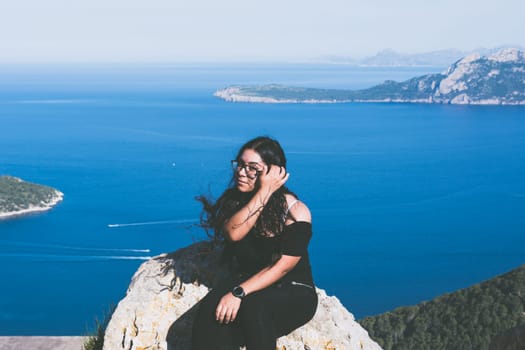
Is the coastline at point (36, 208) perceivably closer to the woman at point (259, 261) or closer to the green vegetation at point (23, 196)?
the green vegetation at point (23, 196)

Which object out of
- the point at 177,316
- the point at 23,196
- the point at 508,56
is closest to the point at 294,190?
the point at 23,196

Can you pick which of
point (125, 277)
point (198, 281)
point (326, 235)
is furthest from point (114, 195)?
point (198, 281)

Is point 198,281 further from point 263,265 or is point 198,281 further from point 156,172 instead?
point 156,172

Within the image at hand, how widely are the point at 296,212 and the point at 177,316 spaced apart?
2.26 feet

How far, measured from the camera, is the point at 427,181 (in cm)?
4359

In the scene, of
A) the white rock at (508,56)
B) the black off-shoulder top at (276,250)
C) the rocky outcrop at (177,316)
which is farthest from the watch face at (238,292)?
the white rock at (508,56)

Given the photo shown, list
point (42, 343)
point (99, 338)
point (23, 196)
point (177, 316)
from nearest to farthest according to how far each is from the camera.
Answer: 1. point (177, 316)
2. point (99, 338)
3. point (42, 343)
4. point (23, 196)

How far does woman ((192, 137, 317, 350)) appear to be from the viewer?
2225 mm

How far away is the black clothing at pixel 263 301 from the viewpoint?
2.21 m

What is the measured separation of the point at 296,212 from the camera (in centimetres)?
237

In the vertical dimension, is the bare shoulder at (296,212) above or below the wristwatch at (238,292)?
above

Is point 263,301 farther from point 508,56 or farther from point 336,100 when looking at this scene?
point 508,56

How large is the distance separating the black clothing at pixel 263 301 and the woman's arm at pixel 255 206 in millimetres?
46

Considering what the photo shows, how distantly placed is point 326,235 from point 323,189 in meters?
7.28
